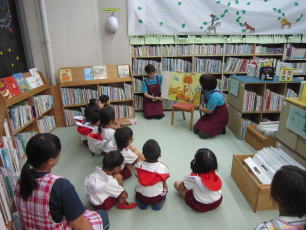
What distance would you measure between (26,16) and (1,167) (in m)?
2.90

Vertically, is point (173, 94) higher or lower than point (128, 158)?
higher

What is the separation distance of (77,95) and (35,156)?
2740 mm

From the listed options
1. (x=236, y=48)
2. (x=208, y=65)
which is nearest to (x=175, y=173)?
(x=208, y=65)

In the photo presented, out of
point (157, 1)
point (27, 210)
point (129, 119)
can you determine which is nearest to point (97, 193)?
point (27, 210)

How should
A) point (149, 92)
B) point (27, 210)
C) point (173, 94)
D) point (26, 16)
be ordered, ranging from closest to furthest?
point (27, 210)
point (26, 16)
point (173, 94)
point (149, 92)

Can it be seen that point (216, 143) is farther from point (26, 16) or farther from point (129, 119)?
point (26, 16)

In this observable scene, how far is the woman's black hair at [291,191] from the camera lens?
3.24ft

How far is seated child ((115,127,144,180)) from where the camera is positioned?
2189 millimetres

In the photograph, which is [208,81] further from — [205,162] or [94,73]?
[94,73]

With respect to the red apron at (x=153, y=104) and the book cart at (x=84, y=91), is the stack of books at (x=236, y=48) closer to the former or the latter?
the red apron at (x=153, y=104)

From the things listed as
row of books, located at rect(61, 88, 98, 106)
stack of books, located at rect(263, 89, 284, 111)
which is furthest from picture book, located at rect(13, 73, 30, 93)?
stack of books, located at rect(263, 89, 284, 111)

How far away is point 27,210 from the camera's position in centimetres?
112

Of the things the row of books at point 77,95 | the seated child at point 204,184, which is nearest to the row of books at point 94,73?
the row of books at point 77,95

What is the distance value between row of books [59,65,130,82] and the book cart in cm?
5
